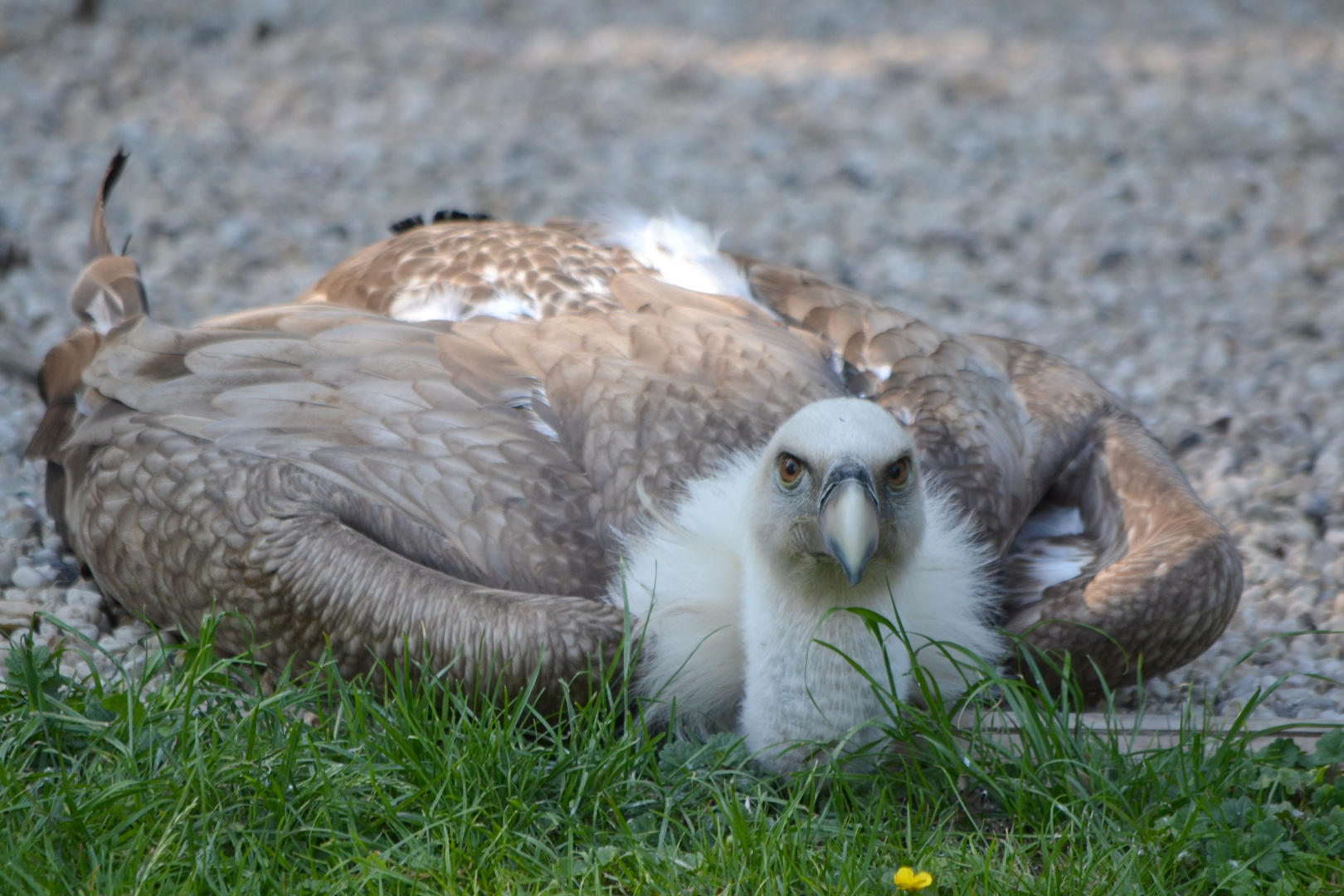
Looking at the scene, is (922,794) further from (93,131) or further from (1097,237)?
(93,131)

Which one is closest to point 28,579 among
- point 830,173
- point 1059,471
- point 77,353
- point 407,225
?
point 77,353

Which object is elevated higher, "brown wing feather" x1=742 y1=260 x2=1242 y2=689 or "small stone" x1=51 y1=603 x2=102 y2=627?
"brown wing feather" x1=742 y1=260 x2=1242 y2=689

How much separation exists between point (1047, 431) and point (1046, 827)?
5.15ft

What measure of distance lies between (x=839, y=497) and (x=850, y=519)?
0.20 ft

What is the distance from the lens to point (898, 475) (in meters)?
3.38

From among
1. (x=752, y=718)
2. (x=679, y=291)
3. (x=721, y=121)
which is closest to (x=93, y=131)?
(x=721, y=121)

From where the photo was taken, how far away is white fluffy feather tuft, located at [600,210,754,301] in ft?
16.3

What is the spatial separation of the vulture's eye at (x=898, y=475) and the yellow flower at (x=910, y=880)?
0.89 m

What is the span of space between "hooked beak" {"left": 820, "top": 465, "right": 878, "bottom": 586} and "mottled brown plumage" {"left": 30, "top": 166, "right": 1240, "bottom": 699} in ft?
2.45

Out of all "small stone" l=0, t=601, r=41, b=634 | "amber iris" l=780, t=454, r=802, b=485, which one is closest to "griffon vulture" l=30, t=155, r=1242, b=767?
"amber iris" l=780, t=454, r=802, b=485

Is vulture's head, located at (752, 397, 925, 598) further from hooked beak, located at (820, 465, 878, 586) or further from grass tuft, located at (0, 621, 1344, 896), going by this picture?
grass tuft, located at (0, 621, 1344, 896)

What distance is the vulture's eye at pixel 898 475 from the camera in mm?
3355

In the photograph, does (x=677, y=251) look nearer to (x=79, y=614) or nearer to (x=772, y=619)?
(x=772, y=619)

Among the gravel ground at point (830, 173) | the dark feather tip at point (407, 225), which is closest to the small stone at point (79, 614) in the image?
the gravel ground at point (830, 173)
